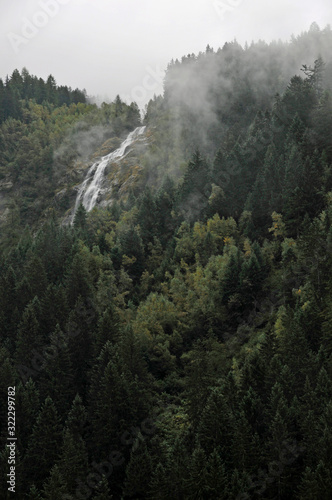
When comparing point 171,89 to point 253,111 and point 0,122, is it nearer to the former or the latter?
point 253,111

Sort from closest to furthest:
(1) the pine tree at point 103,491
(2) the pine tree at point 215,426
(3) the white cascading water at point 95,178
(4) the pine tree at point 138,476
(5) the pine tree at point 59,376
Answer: (1) the pine tree at point 103,491
(4) the pine tree at point 138,476
(2) the pine tree at point 215,426
(5) the pine tree at point 59,376
(3) the white cascading water at point 95,178

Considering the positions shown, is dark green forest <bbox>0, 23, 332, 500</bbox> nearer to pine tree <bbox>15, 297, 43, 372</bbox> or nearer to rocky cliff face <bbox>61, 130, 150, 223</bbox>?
pine tree <bbox>15, 297, 43, 372</bbox>

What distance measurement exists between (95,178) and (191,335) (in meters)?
85.5

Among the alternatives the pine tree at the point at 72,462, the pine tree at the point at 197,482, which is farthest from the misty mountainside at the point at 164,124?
the pine tree at the point at 197,482

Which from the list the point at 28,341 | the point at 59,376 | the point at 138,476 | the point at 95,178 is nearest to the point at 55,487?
the point at 138,476

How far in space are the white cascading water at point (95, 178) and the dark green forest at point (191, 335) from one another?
28.7 meters

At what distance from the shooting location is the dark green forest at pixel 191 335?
137 ft

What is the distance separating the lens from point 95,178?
463 ft

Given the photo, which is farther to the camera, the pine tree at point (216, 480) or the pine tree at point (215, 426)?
the pine tree at point (215, 426)

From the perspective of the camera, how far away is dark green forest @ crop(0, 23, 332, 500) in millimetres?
41844

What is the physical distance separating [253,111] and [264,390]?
9721 cm

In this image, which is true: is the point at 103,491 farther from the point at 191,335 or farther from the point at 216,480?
the point at 191,335

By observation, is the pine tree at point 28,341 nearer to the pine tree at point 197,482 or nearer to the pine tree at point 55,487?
the pine tree at point 55,487

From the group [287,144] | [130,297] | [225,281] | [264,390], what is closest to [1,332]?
[130,297]
